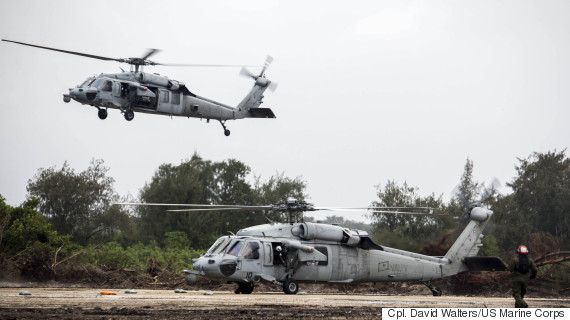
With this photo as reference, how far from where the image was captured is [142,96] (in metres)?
30.7

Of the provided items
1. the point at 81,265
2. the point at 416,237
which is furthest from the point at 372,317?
the point at 81,265

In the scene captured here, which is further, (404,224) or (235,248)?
(404,224)

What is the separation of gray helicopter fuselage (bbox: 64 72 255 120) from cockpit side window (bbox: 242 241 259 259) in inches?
395

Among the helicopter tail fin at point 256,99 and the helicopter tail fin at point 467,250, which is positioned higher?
the helicopter tail fin at point 256,99

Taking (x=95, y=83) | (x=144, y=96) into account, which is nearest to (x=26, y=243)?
(x=95, y=83)

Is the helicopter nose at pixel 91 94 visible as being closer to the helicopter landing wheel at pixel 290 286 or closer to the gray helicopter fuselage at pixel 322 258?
the gray helicopter fuselage at pixel 322 258

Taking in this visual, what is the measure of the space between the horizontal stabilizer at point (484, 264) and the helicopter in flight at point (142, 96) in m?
13.3

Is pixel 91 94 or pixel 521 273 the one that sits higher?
pixel 91 94

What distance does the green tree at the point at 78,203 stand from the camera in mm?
47969

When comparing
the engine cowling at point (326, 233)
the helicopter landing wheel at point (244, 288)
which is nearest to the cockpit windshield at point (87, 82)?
the engine cowling at point (326, 233)

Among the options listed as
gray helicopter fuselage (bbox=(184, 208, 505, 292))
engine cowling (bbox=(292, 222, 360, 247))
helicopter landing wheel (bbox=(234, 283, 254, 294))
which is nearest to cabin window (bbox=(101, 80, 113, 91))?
gray helicopter fuselage (bbox=(184, 208, 505, 292))

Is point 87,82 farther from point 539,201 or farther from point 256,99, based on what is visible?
point 539,201

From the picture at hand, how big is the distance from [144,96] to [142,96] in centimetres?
9

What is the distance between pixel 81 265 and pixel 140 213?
25.5m
